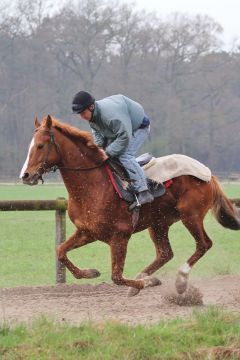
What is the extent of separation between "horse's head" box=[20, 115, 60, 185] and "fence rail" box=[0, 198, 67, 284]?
191 cm

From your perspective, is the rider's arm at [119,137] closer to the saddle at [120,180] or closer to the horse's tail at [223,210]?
the saddle at [120,180]

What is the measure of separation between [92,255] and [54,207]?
4.28 meters

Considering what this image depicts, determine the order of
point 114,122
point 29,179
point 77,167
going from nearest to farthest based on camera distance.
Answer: point 29,179 → point 114,122 → point 77,167

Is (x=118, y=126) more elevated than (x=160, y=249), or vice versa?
(x=118, y=126)

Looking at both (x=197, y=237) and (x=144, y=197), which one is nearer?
(x=144, y=197)

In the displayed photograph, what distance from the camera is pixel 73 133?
7.82 metres

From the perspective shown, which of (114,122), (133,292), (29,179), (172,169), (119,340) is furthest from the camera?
(172,169)

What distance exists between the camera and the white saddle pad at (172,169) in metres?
8.23

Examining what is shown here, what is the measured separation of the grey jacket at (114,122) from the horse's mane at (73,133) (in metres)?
0.13

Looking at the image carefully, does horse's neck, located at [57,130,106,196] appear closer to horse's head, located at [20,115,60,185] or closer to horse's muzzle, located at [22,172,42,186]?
horse's head, located at [20,115,60,185]

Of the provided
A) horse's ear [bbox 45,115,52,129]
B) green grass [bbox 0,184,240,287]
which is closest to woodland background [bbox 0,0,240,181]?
green grass [bbox 0,184,240,287]

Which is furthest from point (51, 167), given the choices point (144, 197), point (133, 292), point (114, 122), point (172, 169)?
point (133, 292)

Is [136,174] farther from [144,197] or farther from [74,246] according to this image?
[74,246]

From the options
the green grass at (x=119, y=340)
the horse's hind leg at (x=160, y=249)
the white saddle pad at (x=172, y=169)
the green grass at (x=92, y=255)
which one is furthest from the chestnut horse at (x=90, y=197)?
the green grass at (x=92, y=255)
